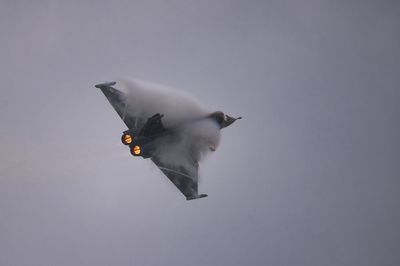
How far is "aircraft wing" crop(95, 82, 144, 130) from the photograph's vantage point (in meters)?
64.7

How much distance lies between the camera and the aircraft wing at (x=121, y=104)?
64.7 meters

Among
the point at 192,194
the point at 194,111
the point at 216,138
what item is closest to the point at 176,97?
the point at 194,111

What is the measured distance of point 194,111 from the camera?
66938 mm

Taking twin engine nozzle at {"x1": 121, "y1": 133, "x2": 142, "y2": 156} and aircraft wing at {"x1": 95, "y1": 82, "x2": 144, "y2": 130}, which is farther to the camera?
aircraft wing at {"x1": 95, "y1": 82, "x2": 144, "y2": 130}

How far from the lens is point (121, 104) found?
67.1 meters

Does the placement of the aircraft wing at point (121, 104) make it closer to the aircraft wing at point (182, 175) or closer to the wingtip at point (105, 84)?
the wingtip at point (105, 84)

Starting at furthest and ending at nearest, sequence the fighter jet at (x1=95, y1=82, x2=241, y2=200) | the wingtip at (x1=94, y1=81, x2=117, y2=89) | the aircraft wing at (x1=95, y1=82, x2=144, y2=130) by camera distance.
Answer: the wingtip at (x1=94, y1=81, x2=117, y2=89) → the aircraft wing at (x1=95, y1=82, x2=144, y2=130) → the fighter jet at (x1=95, y1=82, x2=241, y2=200)

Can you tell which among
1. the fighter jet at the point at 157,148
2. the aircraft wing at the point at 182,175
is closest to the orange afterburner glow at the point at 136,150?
the fighter jet at the point at 157,148

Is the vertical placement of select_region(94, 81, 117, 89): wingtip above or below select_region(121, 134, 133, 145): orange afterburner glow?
above

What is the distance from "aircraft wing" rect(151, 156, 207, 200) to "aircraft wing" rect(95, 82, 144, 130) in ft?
17.1

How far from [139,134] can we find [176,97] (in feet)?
28.1

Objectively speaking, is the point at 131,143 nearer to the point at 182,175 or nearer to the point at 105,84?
the point at 182,175

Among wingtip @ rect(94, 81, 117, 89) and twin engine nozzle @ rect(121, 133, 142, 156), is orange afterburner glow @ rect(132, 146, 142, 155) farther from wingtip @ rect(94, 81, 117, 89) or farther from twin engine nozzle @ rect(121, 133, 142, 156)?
wingtip @ rect(94, 81, 117, 89)

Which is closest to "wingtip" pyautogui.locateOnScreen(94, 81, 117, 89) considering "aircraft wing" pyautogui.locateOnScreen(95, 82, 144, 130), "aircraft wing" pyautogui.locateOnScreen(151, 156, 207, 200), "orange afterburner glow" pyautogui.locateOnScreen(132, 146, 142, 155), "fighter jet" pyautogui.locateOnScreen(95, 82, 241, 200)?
"aircraft wing" pyautogui.locateOnScreen(95, 82, 144, 130)
